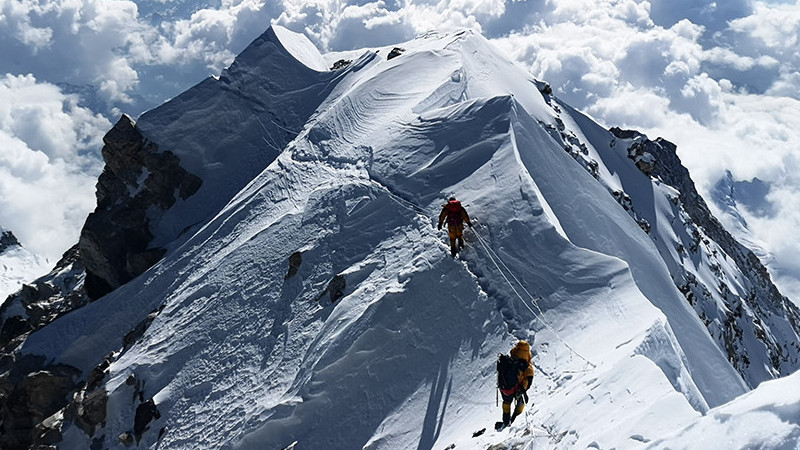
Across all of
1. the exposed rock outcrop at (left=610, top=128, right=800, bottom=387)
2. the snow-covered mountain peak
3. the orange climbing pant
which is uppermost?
the snow-covered mountain peak

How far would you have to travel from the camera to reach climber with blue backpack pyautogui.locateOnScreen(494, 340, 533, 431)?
51.7ft

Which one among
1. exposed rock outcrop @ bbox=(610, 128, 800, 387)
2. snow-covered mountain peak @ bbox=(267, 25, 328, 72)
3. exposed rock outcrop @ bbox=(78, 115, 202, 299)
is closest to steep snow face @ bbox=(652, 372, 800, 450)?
exposed rock outcrop @ bbox=(610, 128, 800, 387)

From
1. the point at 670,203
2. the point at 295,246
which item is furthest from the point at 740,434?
the point at 670,203

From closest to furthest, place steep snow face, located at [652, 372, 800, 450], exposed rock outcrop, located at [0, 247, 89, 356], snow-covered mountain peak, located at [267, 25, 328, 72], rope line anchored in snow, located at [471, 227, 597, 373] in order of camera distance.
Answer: steep snow face, located at [652, 372, 800, 450], rope line anchored in snow, located at [471, 227, 597, 373], exposed rock outcrop, located at [0, 247, 89, 356], snow-covered mountain peak, located at [267, 25, 328, 72]

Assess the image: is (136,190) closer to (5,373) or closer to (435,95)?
(5,373)

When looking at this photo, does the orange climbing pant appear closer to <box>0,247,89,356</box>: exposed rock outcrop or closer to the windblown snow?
the windblown snow

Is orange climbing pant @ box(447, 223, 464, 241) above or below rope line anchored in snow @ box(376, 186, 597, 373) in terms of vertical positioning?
above

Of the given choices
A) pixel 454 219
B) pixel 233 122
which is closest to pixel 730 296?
pixel 454 219

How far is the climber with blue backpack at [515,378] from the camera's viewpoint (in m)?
15.8

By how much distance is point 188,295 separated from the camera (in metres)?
30.5

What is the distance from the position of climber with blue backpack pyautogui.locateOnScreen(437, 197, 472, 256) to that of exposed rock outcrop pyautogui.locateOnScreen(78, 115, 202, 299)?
20322 millimetres

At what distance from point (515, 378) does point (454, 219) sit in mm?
8445

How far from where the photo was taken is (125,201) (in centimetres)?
3906

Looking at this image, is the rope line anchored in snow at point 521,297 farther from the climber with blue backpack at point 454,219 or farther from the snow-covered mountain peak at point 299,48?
the snow-covered mountain peak at point 299,48
